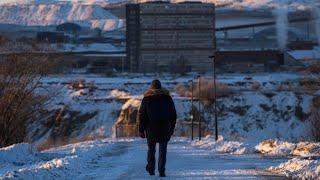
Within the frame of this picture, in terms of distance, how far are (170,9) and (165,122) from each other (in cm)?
10144

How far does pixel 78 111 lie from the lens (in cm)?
6388

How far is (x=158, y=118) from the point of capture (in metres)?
13.9

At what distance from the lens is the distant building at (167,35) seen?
110538 millimetres

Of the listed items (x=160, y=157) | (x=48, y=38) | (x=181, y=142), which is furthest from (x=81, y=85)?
(x=160, y=157)

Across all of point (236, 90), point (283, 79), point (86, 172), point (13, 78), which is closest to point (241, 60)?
point (283, 79)

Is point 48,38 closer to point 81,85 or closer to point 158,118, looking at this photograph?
point 81,85

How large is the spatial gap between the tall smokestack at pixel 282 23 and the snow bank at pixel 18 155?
94.2m

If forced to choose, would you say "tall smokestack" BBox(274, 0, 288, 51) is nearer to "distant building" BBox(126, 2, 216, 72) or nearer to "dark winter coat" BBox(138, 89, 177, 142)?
"distant building" BBox(126, 2, 216, 72)

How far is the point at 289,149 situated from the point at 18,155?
7284 mm

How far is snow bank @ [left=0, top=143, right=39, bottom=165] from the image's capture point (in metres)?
17.9

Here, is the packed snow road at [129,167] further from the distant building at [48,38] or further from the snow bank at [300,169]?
the distant building at [48,38]

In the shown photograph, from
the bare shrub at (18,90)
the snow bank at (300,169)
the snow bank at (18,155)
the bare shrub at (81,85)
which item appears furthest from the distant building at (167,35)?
the snow bank at (300,169)

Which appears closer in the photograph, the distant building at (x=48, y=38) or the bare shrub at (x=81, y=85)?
the distant building at (x=48, y=38)

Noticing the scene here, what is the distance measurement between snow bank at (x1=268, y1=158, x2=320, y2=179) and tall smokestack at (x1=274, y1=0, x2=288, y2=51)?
97429mm
